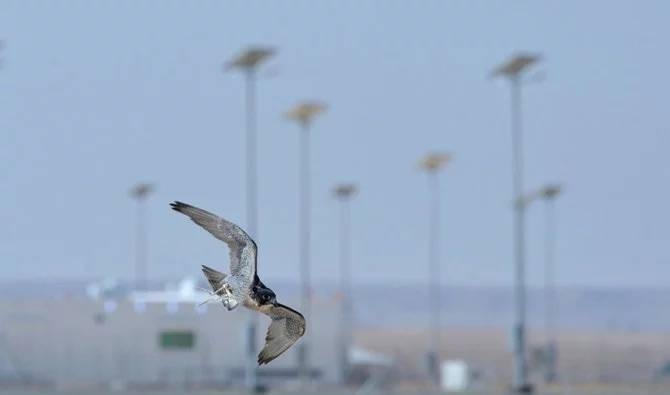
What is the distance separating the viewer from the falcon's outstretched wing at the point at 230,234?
2253 centimetres

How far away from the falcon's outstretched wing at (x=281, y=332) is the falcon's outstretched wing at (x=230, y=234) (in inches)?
36.5

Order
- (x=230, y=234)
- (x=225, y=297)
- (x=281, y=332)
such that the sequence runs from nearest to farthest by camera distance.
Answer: (x=225, y=297) → (x=230, y=234) → (x=281, y=332)

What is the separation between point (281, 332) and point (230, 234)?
4.93 ft

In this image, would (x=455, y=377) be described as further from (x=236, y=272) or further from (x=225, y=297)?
(x=225, y=297)

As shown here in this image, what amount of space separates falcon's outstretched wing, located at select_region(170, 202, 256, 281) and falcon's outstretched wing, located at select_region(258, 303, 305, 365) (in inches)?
36.5

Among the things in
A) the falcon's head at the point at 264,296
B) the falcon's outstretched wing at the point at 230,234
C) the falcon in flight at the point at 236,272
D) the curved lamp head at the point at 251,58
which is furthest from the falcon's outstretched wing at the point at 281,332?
the curved lamp head at the point at 251,58

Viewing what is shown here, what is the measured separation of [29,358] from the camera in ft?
281

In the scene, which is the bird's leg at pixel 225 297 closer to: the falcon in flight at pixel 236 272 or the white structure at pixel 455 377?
the falcon in flight at pixel 236 272

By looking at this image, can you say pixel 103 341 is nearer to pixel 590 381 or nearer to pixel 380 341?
pixel 590 381

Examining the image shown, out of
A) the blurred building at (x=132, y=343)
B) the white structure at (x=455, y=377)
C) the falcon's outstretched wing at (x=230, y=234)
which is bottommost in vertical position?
the white structure at (x=455, y=377)

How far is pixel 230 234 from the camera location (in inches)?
893

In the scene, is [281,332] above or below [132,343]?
above

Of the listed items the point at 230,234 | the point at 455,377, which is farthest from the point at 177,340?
the point at 230,234

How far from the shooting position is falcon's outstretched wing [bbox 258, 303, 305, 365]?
23438mm
